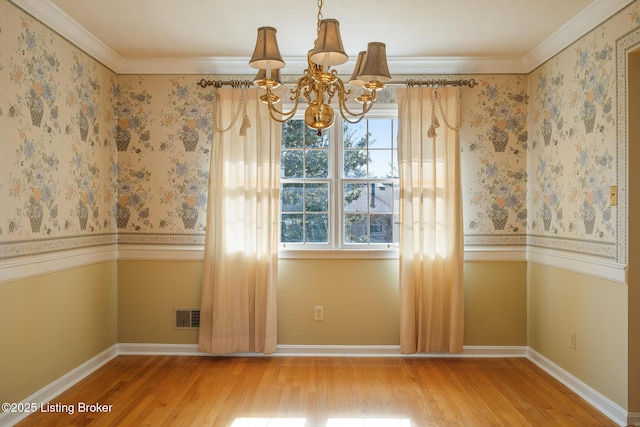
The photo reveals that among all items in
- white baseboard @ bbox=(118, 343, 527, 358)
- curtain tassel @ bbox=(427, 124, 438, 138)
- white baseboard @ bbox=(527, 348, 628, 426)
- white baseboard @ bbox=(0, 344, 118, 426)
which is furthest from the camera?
white baseboard @ bbox=(118, 343, 527, 358)

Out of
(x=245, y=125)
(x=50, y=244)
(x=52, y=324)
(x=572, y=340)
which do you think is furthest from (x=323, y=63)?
(x=572, y=340)

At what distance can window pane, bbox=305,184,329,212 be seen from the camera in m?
4.29

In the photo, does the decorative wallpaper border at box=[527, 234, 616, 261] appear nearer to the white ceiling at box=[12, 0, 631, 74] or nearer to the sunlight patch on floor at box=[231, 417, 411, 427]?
the white ceiling at box=[12, 0, 631, 74]

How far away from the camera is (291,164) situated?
4.30 m

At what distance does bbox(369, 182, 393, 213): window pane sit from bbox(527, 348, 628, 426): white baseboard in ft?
5.87

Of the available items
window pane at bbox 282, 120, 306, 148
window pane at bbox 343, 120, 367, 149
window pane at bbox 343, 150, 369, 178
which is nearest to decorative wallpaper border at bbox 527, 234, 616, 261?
window pane at bbox 343, 150, 369, 178

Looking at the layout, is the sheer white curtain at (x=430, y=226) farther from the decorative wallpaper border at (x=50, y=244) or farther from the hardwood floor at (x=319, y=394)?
the decorative wallpaper border at (x=50, y=244)

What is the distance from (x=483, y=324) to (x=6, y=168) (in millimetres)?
3860

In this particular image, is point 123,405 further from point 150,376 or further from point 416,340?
point 416,340

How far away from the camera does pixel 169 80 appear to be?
4.21 metres

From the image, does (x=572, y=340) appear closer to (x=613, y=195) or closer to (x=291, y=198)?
(x=613, y=195)

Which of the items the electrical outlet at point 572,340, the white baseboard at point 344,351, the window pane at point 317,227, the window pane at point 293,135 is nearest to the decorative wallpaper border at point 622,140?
the electrical outlet at point 572,340

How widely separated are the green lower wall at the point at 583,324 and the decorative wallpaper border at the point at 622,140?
0.31 metres

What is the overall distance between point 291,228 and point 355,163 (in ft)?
2.78
